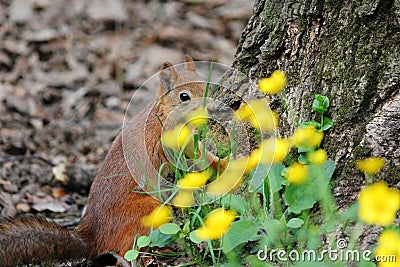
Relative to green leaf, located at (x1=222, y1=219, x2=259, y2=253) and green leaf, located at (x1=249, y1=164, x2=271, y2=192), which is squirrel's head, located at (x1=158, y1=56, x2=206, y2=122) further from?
green leaf, located at (x1=222, y1=219, x2=259, y2=253)

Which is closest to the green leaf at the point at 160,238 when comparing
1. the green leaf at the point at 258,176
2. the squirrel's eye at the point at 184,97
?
the green leaf at the point at 258,176

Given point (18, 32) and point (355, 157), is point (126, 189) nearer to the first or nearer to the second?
point (355, 157)

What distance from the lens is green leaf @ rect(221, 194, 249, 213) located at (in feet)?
7.66

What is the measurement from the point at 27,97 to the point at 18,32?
1.02 meters

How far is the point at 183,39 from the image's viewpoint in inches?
238

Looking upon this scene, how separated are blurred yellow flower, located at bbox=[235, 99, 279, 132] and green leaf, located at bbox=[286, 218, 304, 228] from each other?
514mm

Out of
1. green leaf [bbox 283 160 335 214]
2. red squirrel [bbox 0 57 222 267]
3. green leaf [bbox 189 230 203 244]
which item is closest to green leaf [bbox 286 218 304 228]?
green leaf [bbox 283 160 335 214]

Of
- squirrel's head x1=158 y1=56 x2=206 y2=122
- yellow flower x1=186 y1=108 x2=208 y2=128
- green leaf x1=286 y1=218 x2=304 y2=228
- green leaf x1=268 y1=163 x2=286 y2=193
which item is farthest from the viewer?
squirrel's head x1=158 y1=56 x2=206 y2=122

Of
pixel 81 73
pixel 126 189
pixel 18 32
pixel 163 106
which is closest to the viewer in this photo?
pixel 126 189

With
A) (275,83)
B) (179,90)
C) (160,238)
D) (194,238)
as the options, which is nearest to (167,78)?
(179,90)

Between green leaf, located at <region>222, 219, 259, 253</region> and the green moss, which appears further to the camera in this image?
the green moss

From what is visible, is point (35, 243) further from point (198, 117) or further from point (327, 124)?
point (327, 124)

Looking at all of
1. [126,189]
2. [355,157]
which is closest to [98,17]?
[126,189]

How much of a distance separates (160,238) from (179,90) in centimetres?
104
